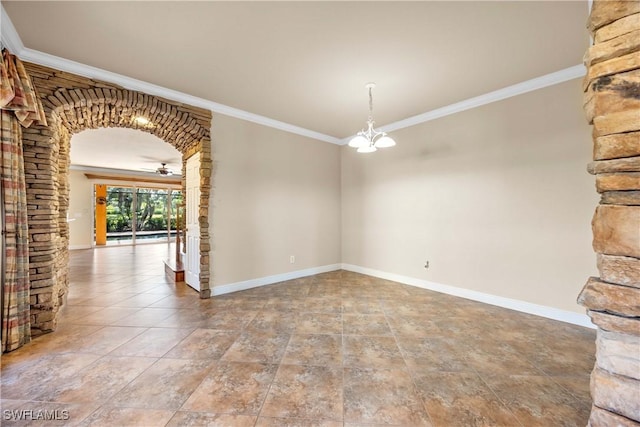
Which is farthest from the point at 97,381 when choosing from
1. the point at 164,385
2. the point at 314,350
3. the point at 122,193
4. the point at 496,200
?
the point at 122,193

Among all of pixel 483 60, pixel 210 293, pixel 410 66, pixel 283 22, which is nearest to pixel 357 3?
pixel 283 22

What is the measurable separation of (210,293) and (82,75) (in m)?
2.92

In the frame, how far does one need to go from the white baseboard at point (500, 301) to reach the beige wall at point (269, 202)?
1.52 metres

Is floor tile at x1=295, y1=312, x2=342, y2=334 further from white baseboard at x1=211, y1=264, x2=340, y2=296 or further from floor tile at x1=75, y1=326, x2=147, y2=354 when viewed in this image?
floor tile at x1=75, y1=326, x2=147, y2=354

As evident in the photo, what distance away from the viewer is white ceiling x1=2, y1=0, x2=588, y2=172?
192 centimetres

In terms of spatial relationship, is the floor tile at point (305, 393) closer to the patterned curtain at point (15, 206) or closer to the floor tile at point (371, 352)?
the floor tile at point (371, 352)

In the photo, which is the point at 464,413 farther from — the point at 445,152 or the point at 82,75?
the point at 82,75

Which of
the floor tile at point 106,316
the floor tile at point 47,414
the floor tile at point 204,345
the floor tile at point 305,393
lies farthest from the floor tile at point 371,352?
the floor tile at point 106,316

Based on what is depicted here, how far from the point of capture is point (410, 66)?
2.65 metres

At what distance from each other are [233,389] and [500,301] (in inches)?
130

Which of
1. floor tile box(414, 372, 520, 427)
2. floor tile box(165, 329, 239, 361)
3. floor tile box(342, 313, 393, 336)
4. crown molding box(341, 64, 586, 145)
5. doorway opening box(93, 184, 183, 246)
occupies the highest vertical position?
crown molding box(341, 64, 586, 145)

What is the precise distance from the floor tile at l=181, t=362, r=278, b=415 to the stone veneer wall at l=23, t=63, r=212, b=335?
1862 millimetres

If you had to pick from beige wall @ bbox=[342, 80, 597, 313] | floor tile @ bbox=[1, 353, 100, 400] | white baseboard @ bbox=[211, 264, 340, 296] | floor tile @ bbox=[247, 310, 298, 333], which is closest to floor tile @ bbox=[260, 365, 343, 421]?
floor tile @ bbox=[247, 310, 298, 333]

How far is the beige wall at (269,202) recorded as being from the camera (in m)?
3.75
